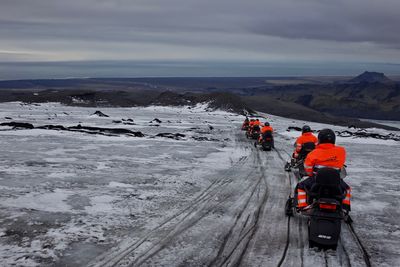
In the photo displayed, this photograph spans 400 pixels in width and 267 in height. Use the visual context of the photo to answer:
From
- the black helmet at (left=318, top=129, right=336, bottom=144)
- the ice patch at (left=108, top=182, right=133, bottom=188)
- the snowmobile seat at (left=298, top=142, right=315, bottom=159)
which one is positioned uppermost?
the black helmet at (left=318, top=129, right=336, bottom=144)

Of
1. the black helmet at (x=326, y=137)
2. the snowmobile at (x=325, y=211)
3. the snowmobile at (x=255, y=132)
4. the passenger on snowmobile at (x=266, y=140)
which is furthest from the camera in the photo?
the snowmobile at (x=255, y=132)

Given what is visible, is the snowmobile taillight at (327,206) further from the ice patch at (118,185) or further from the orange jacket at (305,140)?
the orange jacket at (305,140)

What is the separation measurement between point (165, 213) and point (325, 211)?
12.0 feet

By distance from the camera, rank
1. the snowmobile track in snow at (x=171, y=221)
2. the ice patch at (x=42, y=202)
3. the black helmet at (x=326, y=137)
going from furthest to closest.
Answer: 1. the ice patch at (x=42, y=202)
2. the black helmet at (x=326, y=137)
3. the snowmobile track in snow at (x=171, y=221)

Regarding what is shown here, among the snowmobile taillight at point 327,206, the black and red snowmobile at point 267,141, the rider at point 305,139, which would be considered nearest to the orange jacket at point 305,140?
the rider at point 305,139

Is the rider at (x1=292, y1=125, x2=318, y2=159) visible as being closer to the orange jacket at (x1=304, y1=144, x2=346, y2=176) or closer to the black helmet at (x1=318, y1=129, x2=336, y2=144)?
the black helmet at (x1=318, y1=129, x2=336, y2=144)

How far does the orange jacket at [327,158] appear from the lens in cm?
796

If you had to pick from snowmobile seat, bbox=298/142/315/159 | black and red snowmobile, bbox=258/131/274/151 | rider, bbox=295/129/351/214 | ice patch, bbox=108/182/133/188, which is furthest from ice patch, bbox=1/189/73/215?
black and red snowmobile, bbox=258/131/274/151

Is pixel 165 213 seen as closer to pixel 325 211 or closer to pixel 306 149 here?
pixel 325 211

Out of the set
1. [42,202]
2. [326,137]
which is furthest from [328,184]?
[42,202]

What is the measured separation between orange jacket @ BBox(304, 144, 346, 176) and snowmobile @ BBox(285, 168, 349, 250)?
16.6 inches

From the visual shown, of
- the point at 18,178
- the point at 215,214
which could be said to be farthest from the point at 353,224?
the point at 18,178

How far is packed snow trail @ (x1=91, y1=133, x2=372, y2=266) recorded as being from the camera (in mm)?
6566

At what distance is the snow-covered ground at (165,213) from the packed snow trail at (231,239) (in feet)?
0.07
